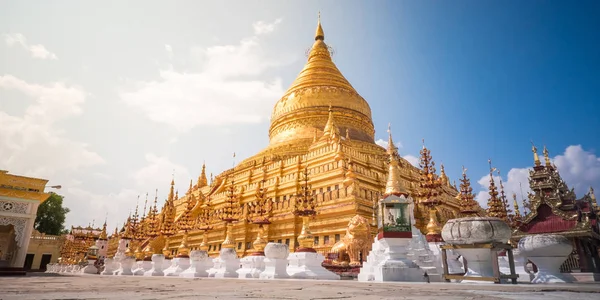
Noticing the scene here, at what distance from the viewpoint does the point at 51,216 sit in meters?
42.9

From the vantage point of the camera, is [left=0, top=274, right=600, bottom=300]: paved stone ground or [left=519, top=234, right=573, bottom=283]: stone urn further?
[left=519, top=234, right=573, bottom=283]: stone urn

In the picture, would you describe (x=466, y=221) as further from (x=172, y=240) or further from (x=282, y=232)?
(x=172, y=240)

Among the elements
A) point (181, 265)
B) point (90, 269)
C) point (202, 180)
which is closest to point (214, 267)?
point (181, 265)

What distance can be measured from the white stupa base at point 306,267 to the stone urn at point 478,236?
4316 millimetres

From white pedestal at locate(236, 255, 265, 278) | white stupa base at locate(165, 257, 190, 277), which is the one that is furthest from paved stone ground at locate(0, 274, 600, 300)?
white stupa base at locate(165, 257, 190, 277)

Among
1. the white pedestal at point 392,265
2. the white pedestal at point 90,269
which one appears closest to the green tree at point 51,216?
the white pedestal at point 90,269

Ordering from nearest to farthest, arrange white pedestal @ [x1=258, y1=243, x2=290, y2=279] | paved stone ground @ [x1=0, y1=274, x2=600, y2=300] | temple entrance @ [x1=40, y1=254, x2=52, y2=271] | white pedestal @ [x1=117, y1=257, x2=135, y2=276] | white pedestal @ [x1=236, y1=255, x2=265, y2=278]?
paved stone ground @ [x1=0, y1=274, x2=600, y2=300], white pedestal @ [x1=258, y1=243, x2=290, y2=279], white pedestal @ [x1=236, y1=255, x2=265, y2=278], white pedestal @ [x1=117, y1=257, x2=135, y2=276], temple entrance @ [x1=40, y1=254, x2=52, y2=271]

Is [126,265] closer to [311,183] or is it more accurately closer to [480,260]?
[311,183]

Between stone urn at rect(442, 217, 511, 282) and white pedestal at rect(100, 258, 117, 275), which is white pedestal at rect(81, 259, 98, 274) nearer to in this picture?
white pedestal at rect(100, 258, 117, 275)

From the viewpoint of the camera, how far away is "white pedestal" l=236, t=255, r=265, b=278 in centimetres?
1200

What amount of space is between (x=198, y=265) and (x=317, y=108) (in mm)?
21017

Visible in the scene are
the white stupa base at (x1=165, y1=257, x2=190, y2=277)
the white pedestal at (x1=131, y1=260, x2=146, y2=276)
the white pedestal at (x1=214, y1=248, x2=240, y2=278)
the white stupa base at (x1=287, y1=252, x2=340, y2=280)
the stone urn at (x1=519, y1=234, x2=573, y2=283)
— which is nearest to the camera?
the stone urn at (x1=519, y1=234, x2=573, y2=283)

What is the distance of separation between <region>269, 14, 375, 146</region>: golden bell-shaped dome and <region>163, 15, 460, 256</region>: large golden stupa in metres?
0.09

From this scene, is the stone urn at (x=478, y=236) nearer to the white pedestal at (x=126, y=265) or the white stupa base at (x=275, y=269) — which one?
the white stupa base at (x=275, y=269)
